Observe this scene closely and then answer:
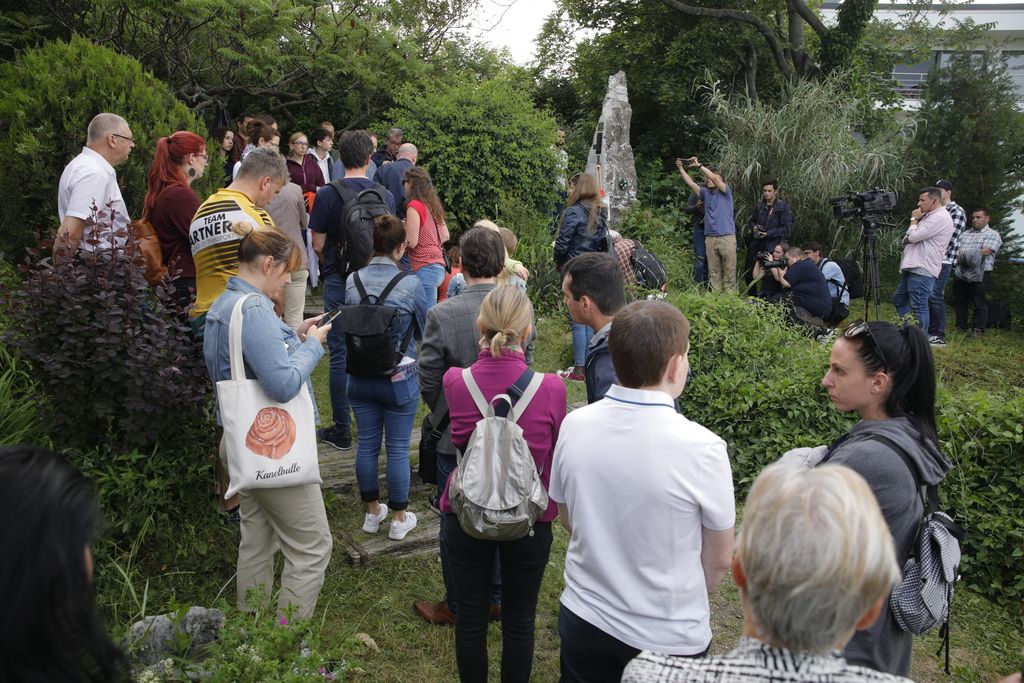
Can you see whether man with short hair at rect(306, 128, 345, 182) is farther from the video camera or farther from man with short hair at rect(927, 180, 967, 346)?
man with short hair at rect(927, 180, 967, 346)

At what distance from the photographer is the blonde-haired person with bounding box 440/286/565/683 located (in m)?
2.98

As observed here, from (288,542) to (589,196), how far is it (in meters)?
4.71

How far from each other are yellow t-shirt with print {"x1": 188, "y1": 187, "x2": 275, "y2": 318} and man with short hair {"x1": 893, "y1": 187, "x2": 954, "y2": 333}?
8.40 metres

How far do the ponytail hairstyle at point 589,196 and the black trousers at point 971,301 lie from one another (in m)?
7.02

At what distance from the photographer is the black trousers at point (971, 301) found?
11.2m

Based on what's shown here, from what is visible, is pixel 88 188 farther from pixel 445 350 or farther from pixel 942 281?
pixel 942 281

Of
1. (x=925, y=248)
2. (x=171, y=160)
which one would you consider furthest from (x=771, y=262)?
(x=171, y=160)

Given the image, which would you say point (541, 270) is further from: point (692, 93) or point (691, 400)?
point (692, 93)

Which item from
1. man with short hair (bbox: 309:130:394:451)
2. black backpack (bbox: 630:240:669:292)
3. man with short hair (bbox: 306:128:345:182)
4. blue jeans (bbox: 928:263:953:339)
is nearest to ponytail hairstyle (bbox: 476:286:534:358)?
man with short hair (bbox: 309:130:394:451)

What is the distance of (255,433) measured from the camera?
300 cm

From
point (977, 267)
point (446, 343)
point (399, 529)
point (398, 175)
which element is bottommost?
point (399, 529)

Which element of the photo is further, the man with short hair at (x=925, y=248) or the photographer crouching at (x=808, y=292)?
the man with short hair at (x=925, y=248)

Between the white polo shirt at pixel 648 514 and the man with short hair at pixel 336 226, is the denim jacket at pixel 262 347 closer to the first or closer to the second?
the white polo shirt at pixel 648 514

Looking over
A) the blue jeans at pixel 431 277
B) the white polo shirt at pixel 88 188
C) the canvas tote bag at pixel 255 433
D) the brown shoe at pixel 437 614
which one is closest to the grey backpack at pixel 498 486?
the canvas tote bag at pixel 255 433
